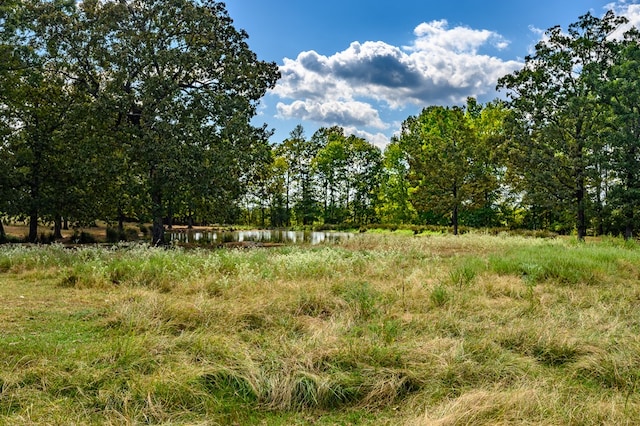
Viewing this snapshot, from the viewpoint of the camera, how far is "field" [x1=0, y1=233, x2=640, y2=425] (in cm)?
310

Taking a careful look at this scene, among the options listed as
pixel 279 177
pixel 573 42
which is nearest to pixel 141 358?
pixel 573 42

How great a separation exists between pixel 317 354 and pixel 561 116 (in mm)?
23580

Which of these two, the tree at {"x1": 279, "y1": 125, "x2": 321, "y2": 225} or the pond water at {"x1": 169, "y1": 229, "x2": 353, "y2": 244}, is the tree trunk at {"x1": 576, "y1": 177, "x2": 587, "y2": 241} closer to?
the pond water at {"x1": 169, "y1": 229, "x2": 353, "y2": 244}

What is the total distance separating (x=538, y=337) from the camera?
4.51 metres

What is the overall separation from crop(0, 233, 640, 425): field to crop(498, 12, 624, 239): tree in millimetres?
16709

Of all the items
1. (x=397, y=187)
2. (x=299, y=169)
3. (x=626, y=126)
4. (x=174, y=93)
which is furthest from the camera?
(x=299, y=169)

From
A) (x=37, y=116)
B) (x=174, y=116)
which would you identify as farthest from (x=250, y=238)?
(x=37, y=116)

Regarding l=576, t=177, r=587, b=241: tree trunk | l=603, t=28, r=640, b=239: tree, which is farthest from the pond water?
l=603, t=28, r=640, b=239: tree

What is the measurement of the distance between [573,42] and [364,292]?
2301 cm

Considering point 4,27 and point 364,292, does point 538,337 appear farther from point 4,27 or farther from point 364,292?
point 4,27

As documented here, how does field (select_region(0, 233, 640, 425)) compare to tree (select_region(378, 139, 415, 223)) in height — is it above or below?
below

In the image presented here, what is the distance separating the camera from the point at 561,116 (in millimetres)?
22078

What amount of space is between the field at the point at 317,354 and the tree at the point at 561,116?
54.8 feet

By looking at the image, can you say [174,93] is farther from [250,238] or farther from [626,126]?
[626,126]
